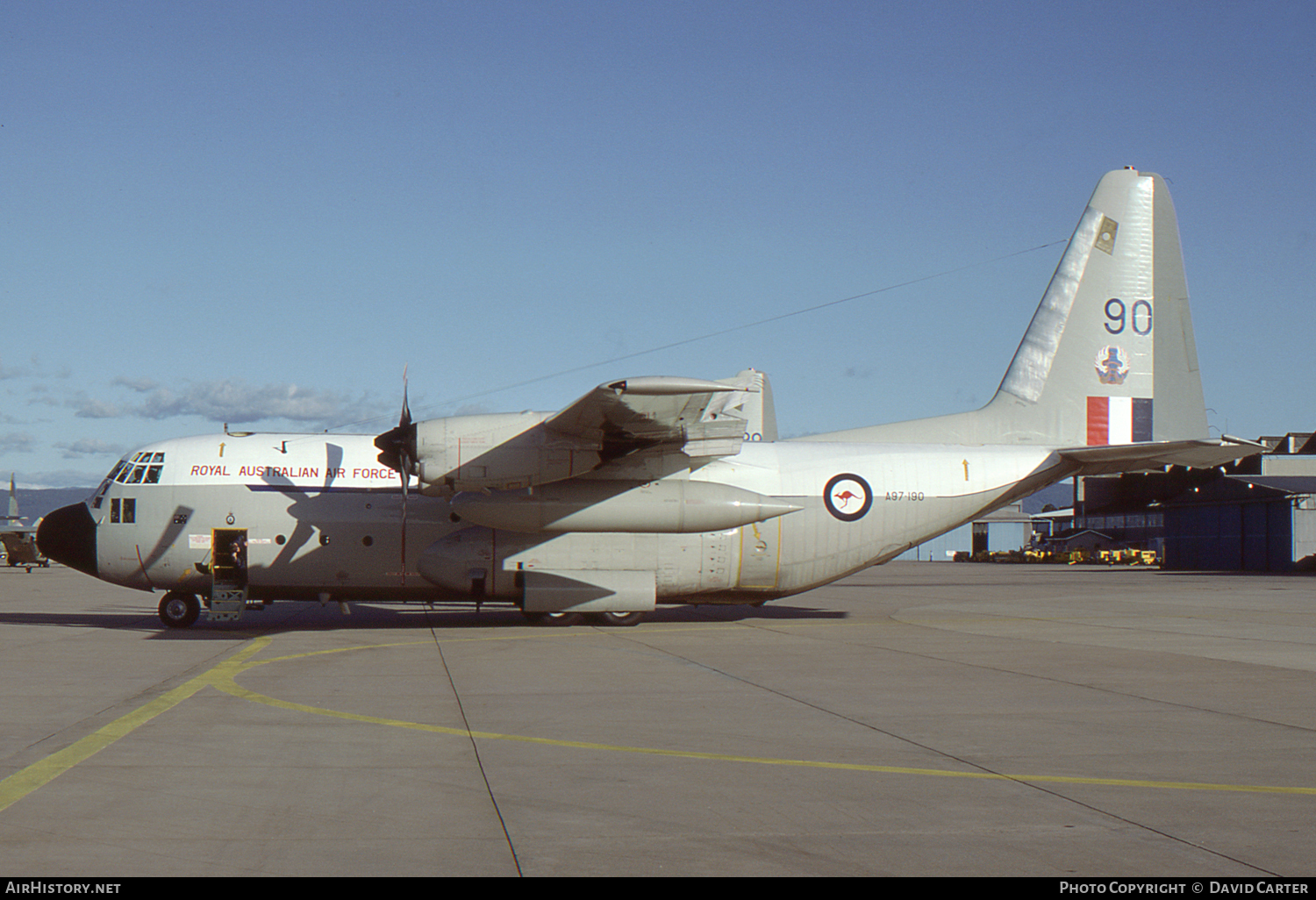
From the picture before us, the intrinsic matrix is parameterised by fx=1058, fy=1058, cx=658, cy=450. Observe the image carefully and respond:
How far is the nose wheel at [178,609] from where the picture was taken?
67.2ft

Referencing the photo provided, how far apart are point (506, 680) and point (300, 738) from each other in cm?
416

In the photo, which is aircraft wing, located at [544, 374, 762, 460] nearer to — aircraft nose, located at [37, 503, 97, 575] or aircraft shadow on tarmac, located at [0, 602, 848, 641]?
aircraft shadow on tarmac, located at [0, 602, 848, 641]

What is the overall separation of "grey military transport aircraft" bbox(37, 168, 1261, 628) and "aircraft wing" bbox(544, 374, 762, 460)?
63mm

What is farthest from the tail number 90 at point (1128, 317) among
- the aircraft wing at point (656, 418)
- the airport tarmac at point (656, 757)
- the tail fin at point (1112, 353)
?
the aircraft wing at point (656, 418)

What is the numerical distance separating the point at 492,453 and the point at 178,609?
749 cm

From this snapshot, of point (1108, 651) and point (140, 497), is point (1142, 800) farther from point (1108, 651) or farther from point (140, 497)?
point (140, 497)

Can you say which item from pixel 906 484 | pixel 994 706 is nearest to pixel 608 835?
pixel 994 706

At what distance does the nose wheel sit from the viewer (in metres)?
20.5

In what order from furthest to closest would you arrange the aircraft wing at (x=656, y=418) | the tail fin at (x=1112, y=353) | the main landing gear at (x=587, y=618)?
the tail fin at (x=1112, y=353) < the main landing gear at (x=587, y=618) < the aircraft wing at (x=656, y=418)

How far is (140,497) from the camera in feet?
67.1

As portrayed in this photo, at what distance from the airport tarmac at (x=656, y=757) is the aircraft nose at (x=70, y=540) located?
2.19 metres

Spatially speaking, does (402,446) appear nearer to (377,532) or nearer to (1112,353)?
(377,532)

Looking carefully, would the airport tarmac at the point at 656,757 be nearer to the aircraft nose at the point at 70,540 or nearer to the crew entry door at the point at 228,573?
the crew entry door at the point at 228,573
